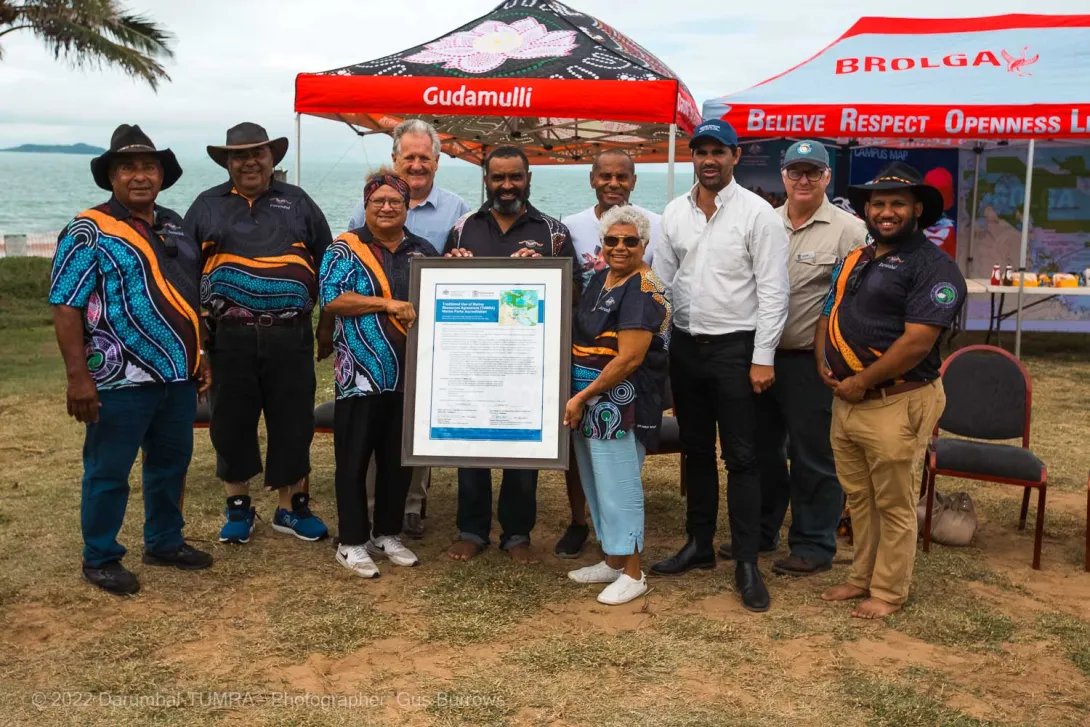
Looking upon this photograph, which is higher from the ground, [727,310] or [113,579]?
[727,310]

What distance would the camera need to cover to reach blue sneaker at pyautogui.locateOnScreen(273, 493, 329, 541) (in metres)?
5.38

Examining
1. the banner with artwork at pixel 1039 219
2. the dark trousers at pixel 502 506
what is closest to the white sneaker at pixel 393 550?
the dark trousers at pixel 502 506

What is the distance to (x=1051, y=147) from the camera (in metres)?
13.2

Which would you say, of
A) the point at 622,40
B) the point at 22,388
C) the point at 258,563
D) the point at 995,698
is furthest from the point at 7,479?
the point at 622,40

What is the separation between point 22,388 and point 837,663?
8.72 metres

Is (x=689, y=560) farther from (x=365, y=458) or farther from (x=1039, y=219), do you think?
(x=1039, y=219)

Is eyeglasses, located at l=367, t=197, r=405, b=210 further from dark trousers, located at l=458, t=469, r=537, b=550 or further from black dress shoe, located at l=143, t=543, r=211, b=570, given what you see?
black dress shoe, located at l=143, t=543, r=211, b=570

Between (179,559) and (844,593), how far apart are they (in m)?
3.16

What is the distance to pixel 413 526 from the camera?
5.51 meters

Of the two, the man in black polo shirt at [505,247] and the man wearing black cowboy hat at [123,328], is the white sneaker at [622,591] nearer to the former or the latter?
the man in black polo shirt at [505,247]

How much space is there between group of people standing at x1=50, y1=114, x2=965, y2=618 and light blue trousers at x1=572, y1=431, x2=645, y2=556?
1 cm

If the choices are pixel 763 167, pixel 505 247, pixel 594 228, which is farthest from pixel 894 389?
pixel 763 167

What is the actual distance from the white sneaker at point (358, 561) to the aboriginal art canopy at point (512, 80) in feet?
13.9

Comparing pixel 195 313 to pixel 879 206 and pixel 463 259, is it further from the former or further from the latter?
pixel 879 206
